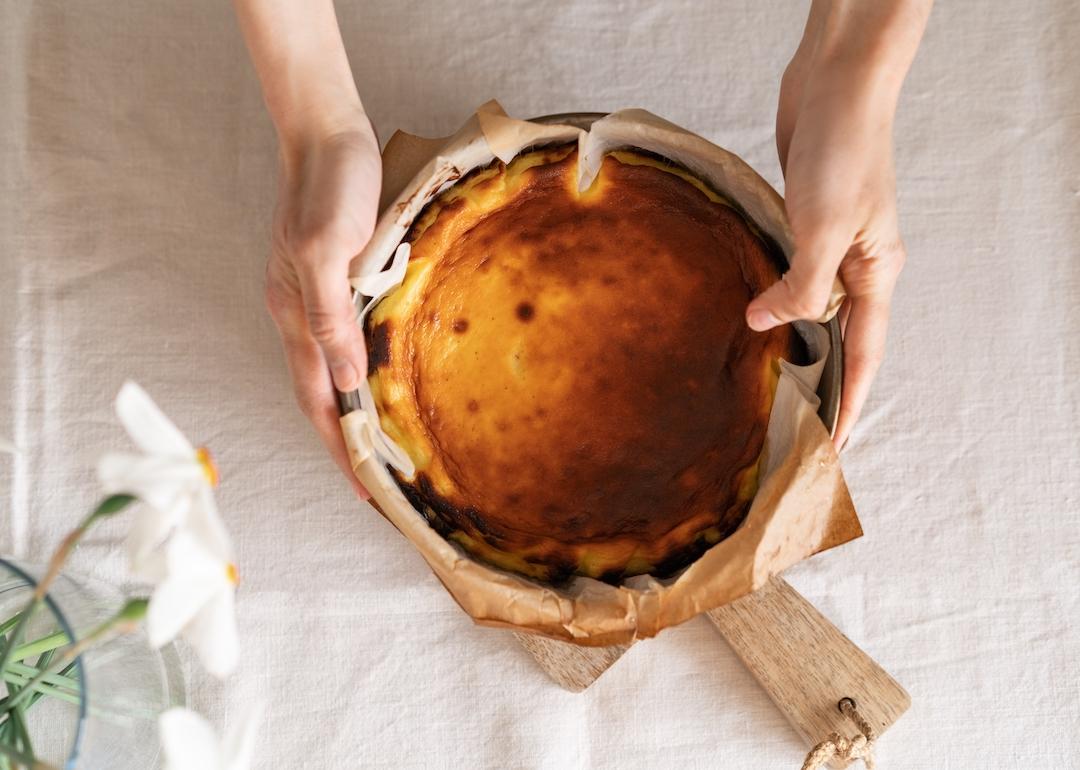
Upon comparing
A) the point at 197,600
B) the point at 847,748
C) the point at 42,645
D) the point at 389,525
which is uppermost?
the point at 197,600

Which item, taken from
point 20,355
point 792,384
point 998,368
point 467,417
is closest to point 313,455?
point 467,417

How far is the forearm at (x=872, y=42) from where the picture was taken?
0.63 m

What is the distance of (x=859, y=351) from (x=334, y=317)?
0.35m

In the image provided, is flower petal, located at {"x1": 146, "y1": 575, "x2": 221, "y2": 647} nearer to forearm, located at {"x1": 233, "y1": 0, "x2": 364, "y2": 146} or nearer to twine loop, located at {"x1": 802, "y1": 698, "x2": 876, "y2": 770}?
forearm, located at {"x1": 233, "y1": 0, "x2": 364, "y2": 146}

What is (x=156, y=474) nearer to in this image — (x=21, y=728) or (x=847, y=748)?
(x=21, y=728)

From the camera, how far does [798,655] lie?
2.41 ft

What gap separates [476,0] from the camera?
786 mm

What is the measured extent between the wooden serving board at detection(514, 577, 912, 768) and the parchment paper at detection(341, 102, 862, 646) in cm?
11

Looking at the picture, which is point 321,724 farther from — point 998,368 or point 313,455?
point 998,368

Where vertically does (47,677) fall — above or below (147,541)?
below

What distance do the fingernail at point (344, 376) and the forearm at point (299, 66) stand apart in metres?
0.16

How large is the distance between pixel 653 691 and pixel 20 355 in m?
0.54

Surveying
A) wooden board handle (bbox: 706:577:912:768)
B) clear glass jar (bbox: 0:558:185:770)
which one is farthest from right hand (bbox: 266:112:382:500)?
wooden board handle (bbox: 706:577:912:768)

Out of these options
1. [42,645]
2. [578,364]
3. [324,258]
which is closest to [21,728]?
[42,645]
